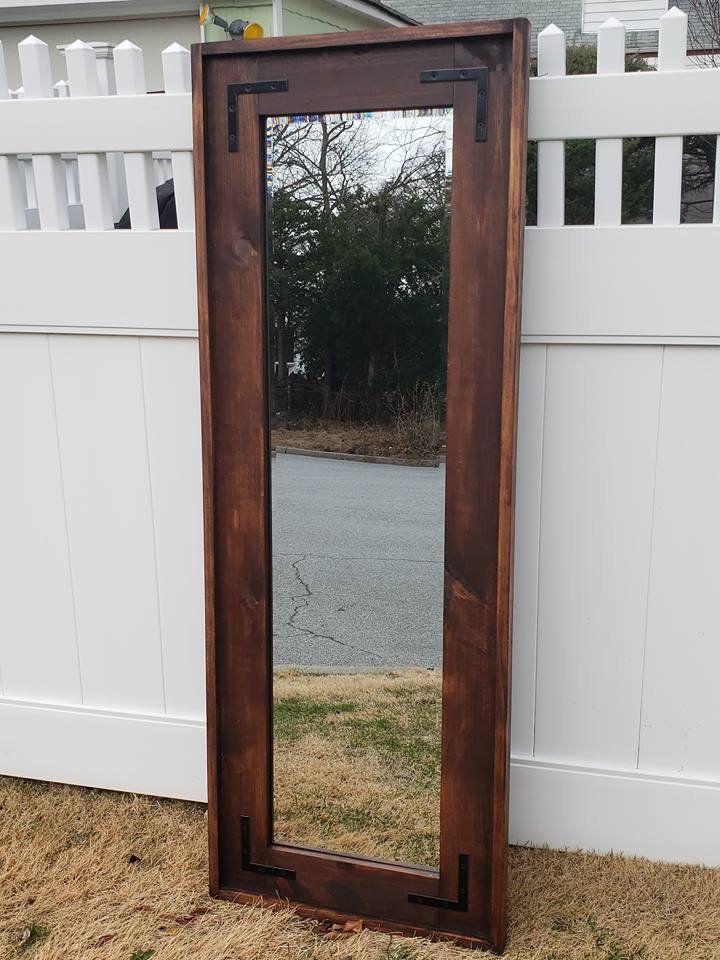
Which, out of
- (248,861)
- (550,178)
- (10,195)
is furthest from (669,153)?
(248,861)

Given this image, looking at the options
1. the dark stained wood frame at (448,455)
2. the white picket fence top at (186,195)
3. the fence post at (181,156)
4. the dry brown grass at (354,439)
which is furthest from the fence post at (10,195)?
the dry brown grass at (354,439)

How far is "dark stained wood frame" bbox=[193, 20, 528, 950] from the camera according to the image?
5.75ft

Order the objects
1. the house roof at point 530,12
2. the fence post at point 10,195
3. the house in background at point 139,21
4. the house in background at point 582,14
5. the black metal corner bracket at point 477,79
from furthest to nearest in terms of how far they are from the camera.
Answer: the house roof at point 530,12, the house in background at point 582,14, the house in background at point 139,21, the fence post at point 10,195, the black metal corner bracket at point 477,79

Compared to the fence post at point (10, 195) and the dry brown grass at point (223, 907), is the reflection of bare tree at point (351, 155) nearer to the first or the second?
the fence post at point (10, 195)

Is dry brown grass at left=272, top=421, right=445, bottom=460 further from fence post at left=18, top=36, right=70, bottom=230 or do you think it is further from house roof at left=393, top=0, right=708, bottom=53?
house roof at left=393, top=0, right=708, bottom=53

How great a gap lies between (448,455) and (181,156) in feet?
3.31

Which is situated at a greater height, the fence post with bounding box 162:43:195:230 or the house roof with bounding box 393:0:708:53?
the house roof with bounding box 393:0:708:53

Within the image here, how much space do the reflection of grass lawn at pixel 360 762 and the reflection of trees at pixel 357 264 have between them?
649 mm

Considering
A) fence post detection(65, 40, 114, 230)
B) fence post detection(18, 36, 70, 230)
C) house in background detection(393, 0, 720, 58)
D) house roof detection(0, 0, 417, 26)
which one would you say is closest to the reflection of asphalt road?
fence post detection(65, 40, 114, 230)

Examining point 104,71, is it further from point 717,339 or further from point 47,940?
point 47,940

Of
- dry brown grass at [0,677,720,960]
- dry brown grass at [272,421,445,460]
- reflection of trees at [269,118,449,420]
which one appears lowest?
dry brown grass at [0,677,720,960]

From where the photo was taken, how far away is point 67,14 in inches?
291

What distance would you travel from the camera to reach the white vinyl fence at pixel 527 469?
1.94 m

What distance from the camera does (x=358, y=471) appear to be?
2021 mm
